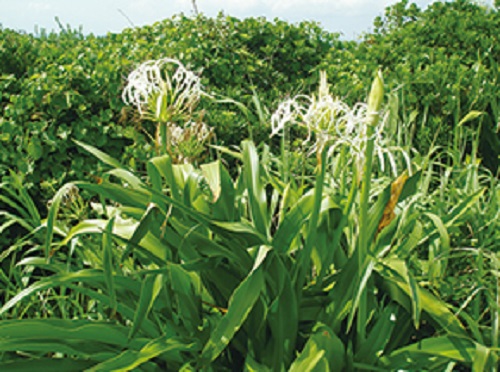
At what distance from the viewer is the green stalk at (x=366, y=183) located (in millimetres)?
1642

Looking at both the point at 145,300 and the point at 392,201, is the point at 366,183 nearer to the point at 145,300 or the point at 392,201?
the point at 392,201

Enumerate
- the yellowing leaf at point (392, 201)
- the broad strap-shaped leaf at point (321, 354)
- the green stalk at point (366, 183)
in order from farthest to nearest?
the yellowing leaf at point (392, 201) < the broad strap-shaped leaf at point (321, 354) < the green stalk at point (366, 183)

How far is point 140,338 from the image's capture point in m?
2.06

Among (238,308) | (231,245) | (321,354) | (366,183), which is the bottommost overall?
(321,354)

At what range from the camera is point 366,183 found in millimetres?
1830

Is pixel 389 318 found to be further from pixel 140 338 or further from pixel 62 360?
pixel 62 360

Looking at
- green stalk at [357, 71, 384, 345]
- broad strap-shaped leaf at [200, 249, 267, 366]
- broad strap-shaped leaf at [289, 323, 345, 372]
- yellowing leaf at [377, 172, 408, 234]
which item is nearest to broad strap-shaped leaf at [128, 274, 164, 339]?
broad strap-shaped leaf at [200, 249, 267, 366]

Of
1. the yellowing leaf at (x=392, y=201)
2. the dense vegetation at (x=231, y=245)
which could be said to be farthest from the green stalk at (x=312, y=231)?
the yellowing leaf at (x=392, y=201)

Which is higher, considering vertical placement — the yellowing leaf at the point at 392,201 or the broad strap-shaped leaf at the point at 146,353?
the yellowing leaf at the point at 392,201

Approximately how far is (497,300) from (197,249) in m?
1.06

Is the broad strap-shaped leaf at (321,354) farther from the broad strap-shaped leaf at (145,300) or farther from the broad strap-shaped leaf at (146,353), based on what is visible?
the broad strap-shaped leaf at (145,300)

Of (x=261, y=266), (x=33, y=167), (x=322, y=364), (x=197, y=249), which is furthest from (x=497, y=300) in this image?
(x=33, y=167)

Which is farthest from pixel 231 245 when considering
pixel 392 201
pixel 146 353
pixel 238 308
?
pixel 392 201

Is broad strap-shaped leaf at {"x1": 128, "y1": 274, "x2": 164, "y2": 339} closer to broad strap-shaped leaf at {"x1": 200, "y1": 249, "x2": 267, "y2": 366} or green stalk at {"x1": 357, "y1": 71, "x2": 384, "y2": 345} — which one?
broad strap-shaped leaf at {"x1": 200, "y1": 249, "x2": 267, "y2": 366}
